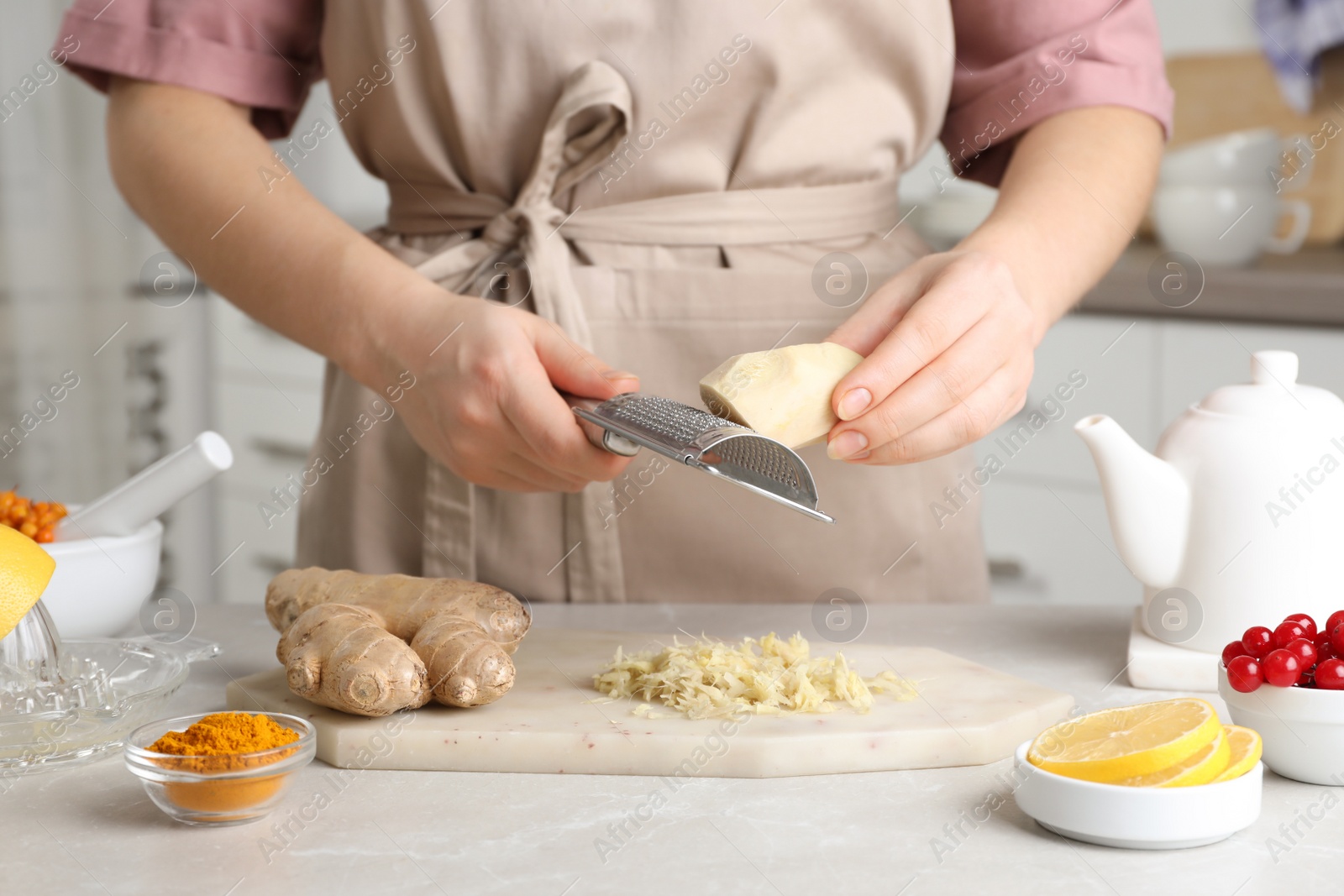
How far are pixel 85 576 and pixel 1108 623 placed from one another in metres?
0.84

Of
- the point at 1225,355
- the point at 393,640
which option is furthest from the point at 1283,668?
the point at 1225,355

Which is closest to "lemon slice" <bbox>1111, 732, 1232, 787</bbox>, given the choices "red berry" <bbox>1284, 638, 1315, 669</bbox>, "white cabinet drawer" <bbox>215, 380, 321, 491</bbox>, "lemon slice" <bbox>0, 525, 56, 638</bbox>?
"red berry" <bbox>1284, 638, 1315, 669</bbox>

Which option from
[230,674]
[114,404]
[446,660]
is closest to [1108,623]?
[446,660]

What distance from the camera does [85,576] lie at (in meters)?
0.96

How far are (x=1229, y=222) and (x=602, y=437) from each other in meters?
1.88

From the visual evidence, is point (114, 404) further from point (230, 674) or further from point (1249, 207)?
point (1249, 207)

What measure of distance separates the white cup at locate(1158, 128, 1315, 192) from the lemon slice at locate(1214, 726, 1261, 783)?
1878 millimetres

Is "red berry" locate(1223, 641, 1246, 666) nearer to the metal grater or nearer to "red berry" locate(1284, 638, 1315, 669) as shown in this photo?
"red berry" locate(1284, 638, 1315, 669)

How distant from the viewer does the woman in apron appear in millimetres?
1115

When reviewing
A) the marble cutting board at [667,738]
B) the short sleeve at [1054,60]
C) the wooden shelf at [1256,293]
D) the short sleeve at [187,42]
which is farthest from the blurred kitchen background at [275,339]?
the marble cutting board at [667,738]

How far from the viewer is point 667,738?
75 centimetres

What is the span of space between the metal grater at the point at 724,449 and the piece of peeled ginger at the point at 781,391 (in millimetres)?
49

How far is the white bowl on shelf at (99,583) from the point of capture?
947mm

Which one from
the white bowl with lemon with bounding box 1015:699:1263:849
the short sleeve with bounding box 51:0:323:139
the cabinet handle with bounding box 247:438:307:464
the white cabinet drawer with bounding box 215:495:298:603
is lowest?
the white cabinet drawer with bounding box 215:495:298:603
